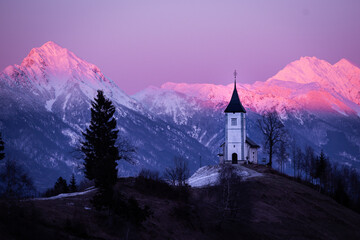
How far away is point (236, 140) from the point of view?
116000 mm

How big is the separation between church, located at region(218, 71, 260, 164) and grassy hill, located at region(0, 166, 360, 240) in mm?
10758

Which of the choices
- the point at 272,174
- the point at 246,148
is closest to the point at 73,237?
the point at 272,174

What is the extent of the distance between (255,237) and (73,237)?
2702 centimetres

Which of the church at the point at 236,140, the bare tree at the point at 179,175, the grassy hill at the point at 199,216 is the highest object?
the church at the point at 236,140

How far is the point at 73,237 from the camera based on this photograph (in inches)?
1935

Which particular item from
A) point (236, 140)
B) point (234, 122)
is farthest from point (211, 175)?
point (234, 122)

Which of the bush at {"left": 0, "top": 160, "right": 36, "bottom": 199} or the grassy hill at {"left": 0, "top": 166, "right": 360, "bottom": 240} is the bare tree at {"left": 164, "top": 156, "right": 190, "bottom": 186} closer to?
the grassy hill at {"left": 0, "top": 166, "right": 360, "bottom": 240}

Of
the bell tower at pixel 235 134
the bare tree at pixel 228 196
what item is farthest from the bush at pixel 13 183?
the bell tower at pixel 235 134

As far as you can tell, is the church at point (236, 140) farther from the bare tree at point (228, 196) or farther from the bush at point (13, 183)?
the bush at point (13, 183)

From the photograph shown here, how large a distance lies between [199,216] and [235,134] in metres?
49.0

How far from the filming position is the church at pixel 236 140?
11525cm

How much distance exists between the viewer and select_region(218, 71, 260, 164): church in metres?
115

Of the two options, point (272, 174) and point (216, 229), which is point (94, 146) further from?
point (272, 174)

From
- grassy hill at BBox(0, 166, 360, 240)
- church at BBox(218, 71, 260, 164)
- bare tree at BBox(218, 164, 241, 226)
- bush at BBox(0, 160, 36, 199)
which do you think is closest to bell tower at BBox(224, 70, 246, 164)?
church at BBox(218, 71, 260, 164)
